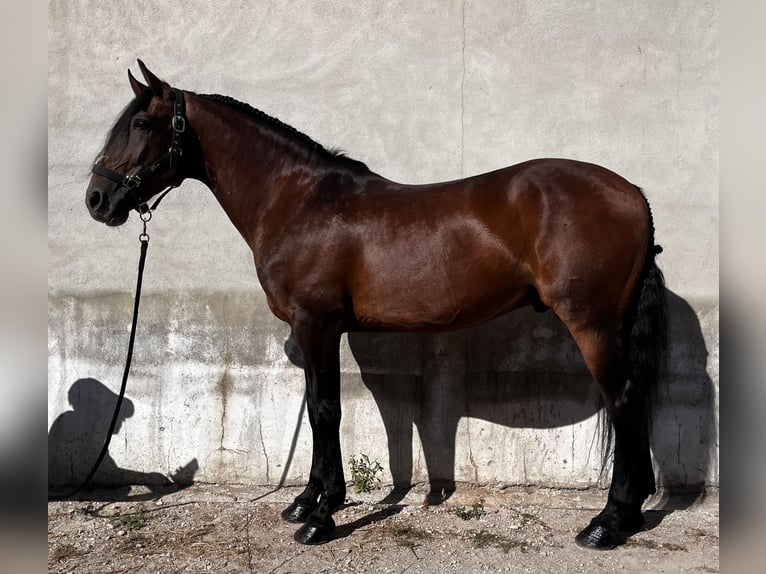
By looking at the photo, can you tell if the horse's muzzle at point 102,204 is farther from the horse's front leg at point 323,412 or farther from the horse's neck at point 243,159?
the horse's front leg at point 323,412

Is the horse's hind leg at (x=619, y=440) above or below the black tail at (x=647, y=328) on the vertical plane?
below

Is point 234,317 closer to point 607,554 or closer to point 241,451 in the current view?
point 241,451

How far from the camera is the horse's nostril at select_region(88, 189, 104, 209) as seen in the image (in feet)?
10.1

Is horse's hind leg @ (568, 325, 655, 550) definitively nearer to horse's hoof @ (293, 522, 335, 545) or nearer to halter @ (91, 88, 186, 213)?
horse's hoof @ (293, 522, 335, 545)

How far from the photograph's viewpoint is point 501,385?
3.92 meters

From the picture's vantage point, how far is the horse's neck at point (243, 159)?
10.7ft

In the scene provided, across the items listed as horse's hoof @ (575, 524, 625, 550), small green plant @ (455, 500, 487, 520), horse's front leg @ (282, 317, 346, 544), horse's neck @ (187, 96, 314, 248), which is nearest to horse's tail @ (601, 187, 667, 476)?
horse's hoof @ (575, 524, 625, 550)

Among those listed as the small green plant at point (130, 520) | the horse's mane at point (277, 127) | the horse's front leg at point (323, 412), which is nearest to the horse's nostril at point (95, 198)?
the horse's mane at point (277, 127)

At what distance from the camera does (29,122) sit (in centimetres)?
130

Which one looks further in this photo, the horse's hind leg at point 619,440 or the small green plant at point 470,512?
the small green plant at point 470,512

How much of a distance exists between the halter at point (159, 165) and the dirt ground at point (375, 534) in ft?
6.18

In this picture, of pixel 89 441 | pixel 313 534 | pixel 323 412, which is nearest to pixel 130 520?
pixel 89 441

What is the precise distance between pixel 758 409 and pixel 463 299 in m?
1.72

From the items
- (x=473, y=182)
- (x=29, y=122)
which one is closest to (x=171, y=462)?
(x=473, y=182)
